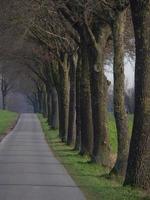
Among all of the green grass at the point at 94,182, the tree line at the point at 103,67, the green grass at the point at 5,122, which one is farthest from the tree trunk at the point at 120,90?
the green grass at the point at 5,122

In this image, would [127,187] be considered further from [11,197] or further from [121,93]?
[121,93]

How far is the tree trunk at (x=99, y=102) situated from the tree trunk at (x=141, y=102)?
30.3 feet

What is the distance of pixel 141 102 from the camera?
1650 cm

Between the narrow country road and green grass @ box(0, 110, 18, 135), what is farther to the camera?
green grass @ box(0, 110, 18, 135)

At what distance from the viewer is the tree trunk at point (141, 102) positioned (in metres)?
16.0

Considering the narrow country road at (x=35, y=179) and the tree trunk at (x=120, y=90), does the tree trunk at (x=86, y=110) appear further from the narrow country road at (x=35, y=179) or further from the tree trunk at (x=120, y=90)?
the tree trunk at (x=120, y=90)

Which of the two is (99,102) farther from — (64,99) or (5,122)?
(5,122)

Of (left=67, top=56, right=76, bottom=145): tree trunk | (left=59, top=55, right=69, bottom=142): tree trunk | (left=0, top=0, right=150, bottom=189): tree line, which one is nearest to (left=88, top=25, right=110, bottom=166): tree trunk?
(left=0, top=0, right=150, bottom=189): tree line

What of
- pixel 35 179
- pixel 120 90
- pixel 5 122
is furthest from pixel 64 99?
pixel 5 122

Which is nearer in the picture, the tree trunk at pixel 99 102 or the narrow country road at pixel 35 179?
the narrow country road at pixel 35 179

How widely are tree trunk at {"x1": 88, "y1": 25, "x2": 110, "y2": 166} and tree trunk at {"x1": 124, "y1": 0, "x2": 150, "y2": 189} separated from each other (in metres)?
9.24

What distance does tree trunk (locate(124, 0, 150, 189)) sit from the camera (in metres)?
16.0

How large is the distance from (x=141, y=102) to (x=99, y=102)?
9.68 m

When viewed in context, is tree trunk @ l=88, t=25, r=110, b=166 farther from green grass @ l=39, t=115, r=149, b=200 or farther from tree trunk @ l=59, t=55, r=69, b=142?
tree trunk @ l=59, t=55, r=69, b=142
